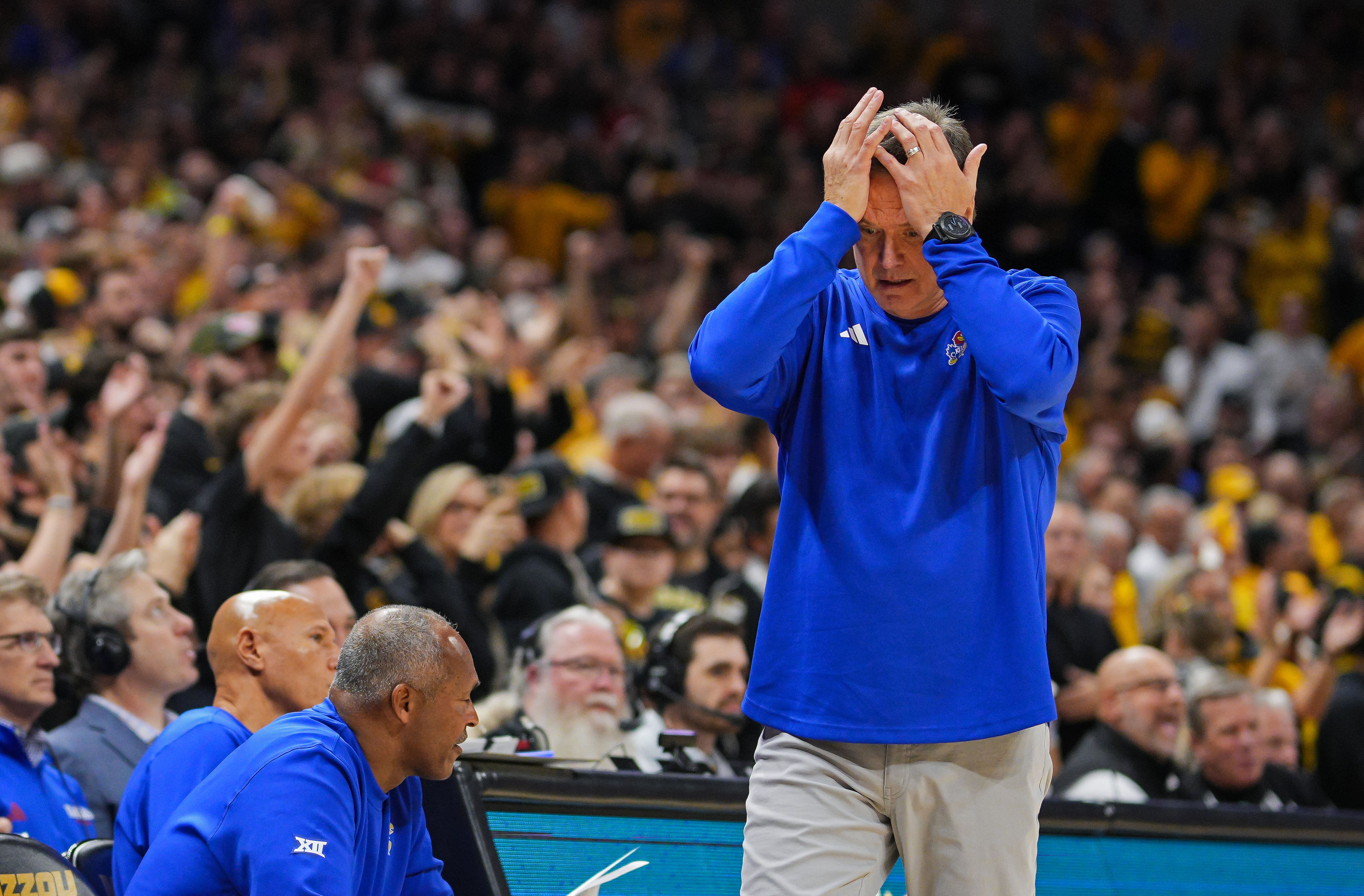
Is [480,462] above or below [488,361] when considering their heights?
below

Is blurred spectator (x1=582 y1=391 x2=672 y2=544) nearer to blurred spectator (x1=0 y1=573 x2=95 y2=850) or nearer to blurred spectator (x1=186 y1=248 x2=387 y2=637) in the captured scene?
blurred spectator (x1=186 y1=248 x2=387 y2=637)

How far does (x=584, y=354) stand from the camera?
31.3 ft

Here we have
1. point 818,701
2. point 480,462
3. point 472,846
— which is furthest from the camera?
point 480,462

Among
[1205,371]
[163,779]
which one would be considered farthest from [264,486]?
[1205,371]

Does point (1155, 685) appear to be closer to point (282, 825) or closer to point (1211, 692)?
point (1211, 692)

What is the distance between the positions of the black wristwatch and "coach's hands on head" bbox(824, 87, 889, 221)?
0.40ft

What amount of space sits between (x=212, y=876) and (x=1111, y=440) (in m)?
8.52

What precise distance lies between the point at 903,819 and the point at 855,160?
100 cm

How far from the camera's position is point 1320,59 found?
1479cm

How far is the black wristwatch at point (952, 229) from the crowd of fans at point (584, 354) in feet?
1.72

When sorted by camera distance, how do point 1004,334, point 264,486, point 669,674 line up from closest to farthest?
point 1004,334, point 669,674, point 264,486

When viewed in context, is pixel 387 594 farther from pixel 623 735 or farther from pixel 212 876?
pixel 212 876

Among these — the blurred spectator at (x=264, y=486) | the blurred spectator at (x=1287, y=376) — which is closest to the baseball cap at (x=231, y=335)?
the blurred spectator at (x=264, y=486)

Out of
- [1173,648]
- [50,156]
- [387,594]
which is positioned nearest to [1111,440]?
[1173,648]
